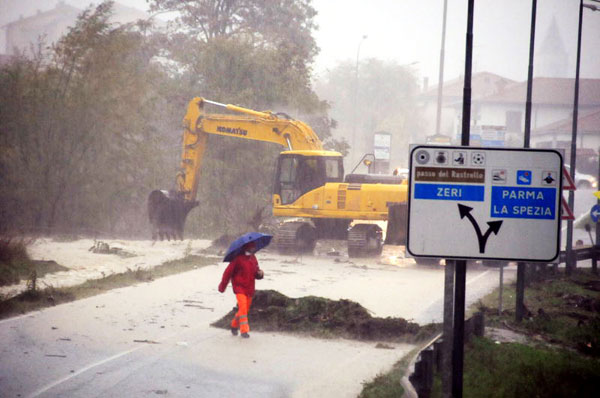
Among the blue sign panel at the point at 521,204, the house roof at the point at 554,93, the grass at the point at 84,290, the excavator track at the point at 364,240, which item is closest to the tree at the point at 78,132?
the grass at the point at 84,290

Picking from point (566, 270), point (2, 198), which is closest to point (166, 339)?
point (566, 270)

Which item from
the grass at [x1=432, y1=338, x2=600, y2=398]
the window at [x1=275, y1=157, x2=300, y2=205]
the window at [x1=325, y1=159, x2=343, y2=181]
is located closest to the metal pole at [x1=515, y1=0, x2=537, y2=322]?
the grass at [x1=432, y1=338, x2=600, y2=398]

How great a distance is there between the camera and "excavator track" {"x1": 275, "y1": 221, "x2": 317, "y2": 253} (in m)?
26.5

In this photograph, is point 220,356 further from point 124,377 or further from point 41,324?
point 41,324

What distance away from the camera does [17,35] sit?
77.7 meters

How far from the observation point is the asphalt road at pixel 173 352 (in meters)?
9.44

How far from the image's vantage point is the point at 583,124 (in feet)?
249

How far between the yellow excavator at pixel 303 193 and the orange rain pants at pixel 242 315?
1295 centimetres

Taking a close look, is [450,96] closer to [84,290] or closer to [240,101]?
[240,101]

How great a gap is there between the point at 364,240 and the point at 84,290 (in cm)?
1128

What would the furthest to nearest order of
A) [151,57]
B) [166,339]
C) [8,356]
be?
1. [151,57]
2. [166,339]
3. [8,356]

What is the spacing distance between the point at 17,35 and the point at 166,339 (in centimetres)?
7211

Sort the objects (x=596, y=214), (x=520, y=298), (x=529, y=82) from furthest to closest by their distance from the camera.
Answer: (x=596, y=214), (x=529, y=82), (x=520, y=298)

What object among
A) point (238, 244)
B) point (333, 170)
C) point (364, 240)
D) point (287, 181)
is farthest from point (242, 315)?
point (333, 170)
